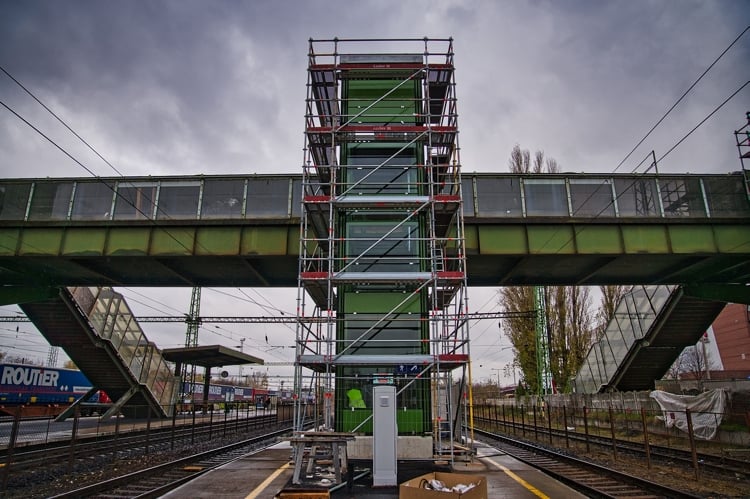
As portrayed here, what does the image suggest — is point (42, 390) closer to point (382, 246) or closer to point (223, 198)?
point (223, 198)

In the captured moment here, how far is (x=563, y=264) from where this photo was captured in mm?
19797

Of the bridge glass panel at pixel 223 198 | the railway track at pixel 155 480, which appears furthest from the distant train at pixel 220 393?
the railway track at pixel 155 480

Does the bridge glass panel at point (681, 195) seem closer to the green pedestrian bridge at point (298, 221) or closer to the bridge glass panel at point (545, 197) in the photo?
A: the green pedestrian bridge at point (298, 221)

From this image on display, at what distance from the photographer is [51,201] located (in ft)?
61.1

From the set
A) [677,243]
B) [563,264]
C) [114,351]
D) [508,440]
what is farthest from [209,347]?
[677,243]

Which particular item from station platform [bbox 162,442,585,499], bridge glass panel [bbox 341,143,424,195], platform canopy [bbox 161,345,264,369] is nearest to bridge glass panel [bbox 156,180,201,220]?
bridge glass panel [bbox 341,143,424,195]

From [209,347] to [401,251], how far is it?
61.5ft

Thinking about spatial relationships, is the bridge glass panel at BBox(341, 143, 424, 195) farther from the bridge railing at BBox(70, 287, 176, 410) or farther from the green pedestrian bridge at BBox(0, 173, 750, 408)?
the bridge railing at BBox(70, 287, 176, 410)

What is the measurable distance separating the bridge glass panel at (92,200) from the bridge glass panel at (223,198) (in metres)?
3.61

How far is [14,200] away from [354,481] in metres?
17.3

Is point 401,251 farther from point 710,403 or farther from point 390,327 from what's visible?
point 710,403

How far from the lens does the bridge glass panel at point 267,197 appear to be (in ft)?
59.9

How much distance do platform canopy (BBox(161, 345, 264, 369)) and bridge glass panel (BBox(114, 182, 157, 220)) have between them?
12.9 m

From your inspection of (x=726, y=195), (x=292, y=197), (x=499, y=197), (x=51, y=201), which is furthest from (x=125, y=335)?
(x=726, y=195)
